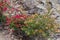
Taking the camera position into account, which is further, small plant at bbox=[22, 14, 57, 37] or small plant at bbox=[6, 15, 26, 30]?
small plant at bbox=[6, 15, 26, 30]

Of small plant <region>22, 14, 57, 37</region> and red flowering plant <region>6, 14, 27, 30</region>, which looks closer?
small plant <region>22, 14, 57, 37</region>

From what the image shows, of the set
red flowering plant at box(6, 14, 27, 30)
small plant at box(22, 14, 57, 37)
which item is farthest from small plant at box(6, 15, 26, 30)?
small plant at box(22, 14, 57, 37)

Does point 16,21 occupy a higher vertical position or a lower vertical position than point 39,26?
higher

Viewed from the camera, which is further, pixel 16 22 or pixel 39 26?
pixel 16 22

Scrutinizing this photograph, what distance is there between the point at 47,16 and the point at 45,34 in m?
0.45

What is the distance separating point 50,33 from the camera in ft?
19.7

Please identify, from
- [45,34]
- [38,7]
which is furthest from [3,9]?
[45,34]

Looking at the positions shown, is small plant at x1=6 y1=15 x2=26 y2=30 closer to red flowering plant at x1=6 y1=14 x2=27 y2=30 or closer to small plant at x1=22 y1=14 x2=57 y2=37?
red flowering plant at x1=6 y1=14 x2=27 y2=30

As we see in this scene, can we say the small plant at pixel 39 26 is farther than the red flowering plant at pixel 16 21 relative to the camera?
No

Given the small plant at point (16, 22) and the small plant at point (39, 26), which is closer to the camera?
the small plant at point (39, 26)

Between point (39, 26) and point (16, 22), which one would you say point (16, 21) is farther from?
point (39, 26)

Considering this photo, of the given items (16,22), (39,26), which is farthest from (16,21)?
(39,26)

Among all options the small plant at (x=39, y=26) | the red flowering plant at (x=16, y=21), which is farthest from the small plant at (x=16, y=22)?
the small plant at (x=39, y=26)

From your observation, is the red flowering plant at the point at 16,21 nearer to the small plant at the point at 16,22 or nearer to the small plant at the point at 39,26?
the small plant at the point at 16,22
